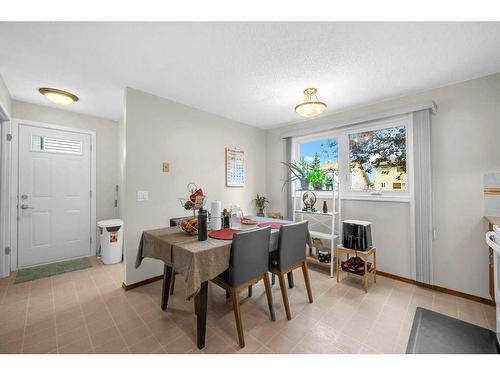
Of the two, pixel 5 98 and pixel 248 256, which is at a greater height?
pixel 5 98

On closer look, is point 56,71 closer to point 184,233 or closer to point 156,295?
point 184,233

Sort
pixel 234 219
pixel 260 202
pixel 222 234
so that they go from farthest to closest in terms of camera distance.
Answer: pixel 260 202, pixel 234 219, pixel 222 234

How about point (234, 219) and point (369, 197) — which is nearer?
point (234, 219)

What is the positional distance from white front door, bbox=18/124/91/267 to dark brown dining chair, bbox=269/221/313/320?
3371 millimetres

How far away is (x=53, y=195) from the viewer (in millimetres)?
3205

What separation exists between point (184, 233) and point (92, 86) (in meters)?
2.14

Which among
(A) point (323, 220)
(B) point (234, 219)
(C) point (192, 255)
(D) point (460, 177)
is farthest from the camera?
(A) point (323, 220)

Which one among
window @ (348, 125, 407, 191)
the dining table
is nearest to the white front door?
the dining table

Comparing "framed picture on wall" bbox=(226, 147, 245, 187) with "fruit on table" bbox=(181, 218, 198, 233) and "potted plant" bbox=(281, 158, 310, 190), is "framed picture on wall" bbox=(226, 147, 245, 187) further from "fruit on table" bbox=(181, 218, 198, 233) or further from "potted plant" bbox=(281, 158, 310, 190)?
"fruit on table" bbox=(181, 218, 198, 233)

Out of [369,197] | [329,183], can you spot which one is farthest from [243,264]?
[369,197]

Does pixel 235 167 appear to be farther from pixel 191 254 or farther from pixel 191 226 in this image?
pixel 191 254

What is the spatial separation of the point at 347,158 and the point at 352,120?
0.57 m
